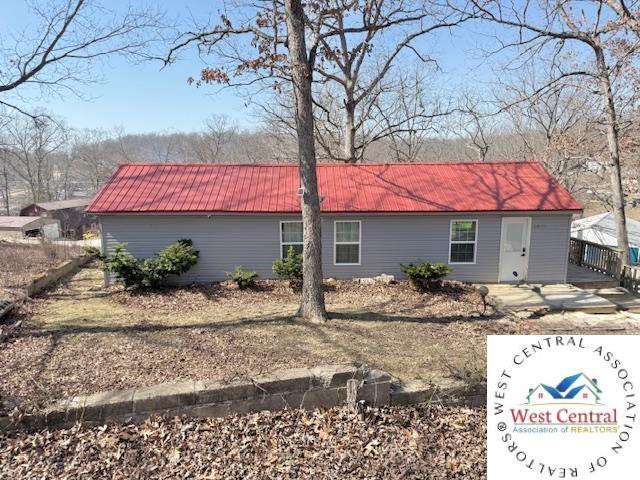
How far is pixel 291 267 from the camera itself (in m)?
10.8

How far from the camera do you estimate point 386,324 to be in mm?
7762

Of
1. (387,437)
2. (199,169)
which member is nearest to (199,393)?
(387,437)

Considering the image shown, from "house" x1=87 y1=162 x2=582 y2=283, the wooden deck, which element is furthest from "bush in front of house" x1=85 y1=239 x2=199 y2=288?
the wooden deck

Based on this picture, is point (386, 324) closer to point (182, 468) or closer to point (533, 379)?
point (182, 468)

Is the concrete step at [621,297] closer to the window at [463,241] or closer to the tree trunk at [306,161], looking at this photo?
the window at [463,241]

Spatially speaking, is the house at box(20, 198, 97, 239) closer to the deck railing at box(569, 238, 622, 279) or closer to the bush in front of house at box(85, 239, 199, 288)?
the bush in front of house at box(85, 239, 199, 288)

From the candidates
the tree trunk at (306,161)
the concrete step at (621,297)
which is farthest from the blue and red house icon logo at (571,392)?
the concrete step at (621,297)

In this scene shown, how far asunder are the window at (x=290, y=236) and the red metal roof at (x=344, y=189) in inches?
23.3

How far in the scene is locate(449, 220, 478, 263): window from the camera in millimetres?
11875

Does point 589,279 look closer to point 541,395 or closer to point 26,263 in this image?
point 541,395

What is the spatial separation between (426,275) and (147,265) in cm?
724

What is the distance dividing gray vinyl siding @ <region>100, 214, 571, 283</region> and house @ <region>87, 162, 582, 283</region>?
29mm

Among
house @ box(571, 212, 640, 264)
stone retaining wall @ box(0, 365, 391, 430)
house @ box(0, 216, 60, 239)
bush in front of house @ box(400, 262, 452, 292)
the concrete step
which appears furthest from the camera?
house @ box(0, 216, 60, 239)

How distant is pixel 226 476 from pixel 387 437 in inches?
64.3
